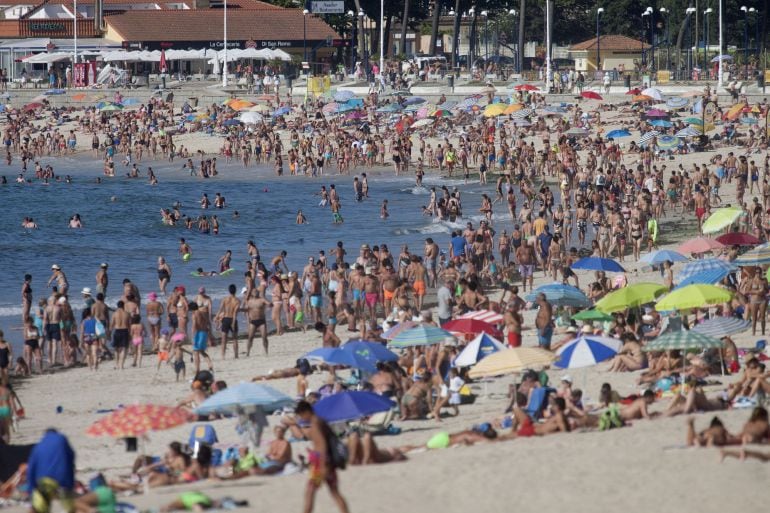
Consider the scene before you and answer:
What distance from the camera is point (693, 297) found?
52.6ft

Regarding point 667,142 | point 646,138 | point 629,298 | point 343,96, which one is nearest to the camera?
point 629,298

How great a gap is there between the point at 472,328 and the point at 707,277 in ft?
11.8

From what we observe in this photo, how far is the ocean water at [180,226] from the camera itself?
27.7 metres

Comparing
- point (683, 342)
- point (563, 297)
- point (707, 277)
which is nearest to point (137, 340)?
point (563, 297)

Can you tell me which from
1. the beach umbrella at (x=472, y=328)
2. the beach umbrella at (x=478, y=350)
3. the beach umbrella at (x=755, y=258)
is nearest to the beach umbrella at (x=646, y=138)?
the beach umbrella at (x=755, y=258)

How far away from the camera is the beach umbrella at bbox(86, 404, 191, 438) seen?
1147 centimetres

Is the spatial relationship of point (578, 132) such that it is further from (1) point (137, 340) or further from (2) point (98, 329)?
(2) point (98, 329)

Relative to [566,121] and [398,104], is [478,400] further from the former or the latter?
[398,104]

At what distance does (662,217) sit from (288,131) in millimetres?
21820

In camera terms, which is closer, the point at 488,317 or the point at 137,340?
the point at 488,317

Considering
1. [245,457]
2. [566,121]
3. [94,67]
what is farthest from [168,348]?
[94,67]

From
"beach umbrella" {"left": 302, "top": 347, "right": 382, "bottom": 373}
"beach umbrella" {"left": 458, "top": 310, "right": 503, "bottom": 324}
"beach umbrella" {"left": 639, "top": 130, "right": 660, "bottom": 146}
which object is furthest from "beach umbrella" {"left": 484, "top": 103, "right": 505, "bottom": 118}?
"beach umbrella" {"left": 302, "top": 347, "right": 382, "bottom": 373}

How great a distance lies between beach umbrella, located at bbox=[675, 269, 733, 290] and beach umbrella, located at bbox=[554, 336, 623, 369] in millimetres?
3689

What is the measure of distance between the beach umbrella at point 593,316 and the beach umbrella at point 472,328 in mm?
1386
